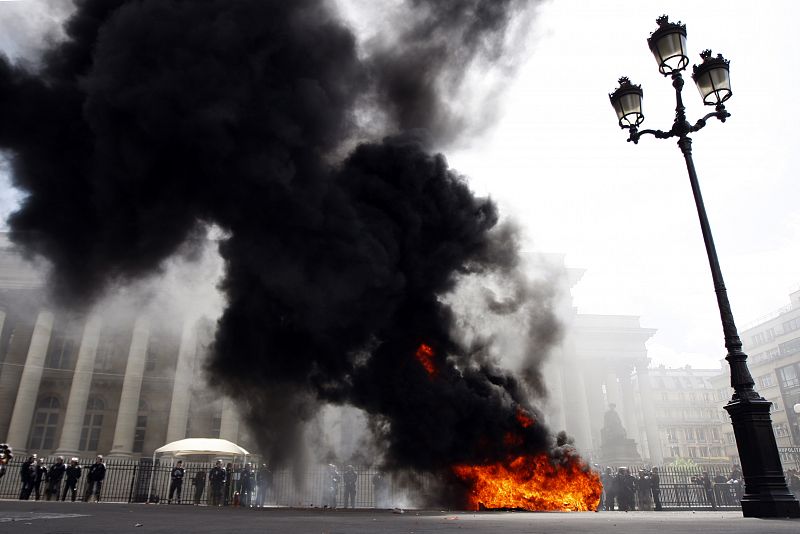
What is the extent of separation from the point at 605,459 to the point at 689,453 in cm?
7569

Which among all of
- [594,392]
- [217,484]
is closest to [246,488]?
[217,484]

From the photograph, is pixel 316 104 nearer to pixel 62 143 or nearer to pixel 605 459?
pixel 62 143

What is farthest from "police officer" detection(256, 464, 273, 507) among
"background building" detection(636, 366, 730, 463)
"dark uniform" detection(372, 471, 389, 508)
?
"background building" detection(636, 366, 730, 463)

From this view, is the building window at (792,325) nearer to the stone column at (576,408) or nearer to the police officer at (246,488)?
the stone column at (576,408)

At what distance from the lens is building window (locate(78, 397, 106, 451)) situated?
36906mm

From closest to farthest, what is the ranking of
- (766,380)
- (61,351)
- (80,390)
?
(80,390)
(61,351)
(766,380)

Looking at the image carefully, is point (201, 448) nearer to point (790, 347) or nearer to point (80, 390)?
point (80, 390)

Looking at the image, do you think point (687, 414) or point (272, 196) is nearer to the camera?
point (272, 196)

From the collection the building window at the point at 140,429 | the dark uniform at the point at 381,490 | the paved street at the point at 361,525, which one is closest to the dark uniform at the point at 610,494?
the dark uniform at the point at 381,490

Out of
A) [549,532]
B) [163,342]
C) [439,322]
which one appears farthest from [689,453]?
[549,532]

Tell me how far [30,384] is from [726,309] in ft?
132

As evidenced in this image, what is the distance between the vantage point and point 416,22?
13641 millimetres

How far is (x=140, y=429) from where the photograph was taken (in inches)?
1491

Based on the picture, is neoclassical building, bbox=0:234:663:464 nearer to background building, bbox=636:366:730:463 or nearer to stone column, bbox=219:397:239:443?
stone column, bbox=219:397:239:443
